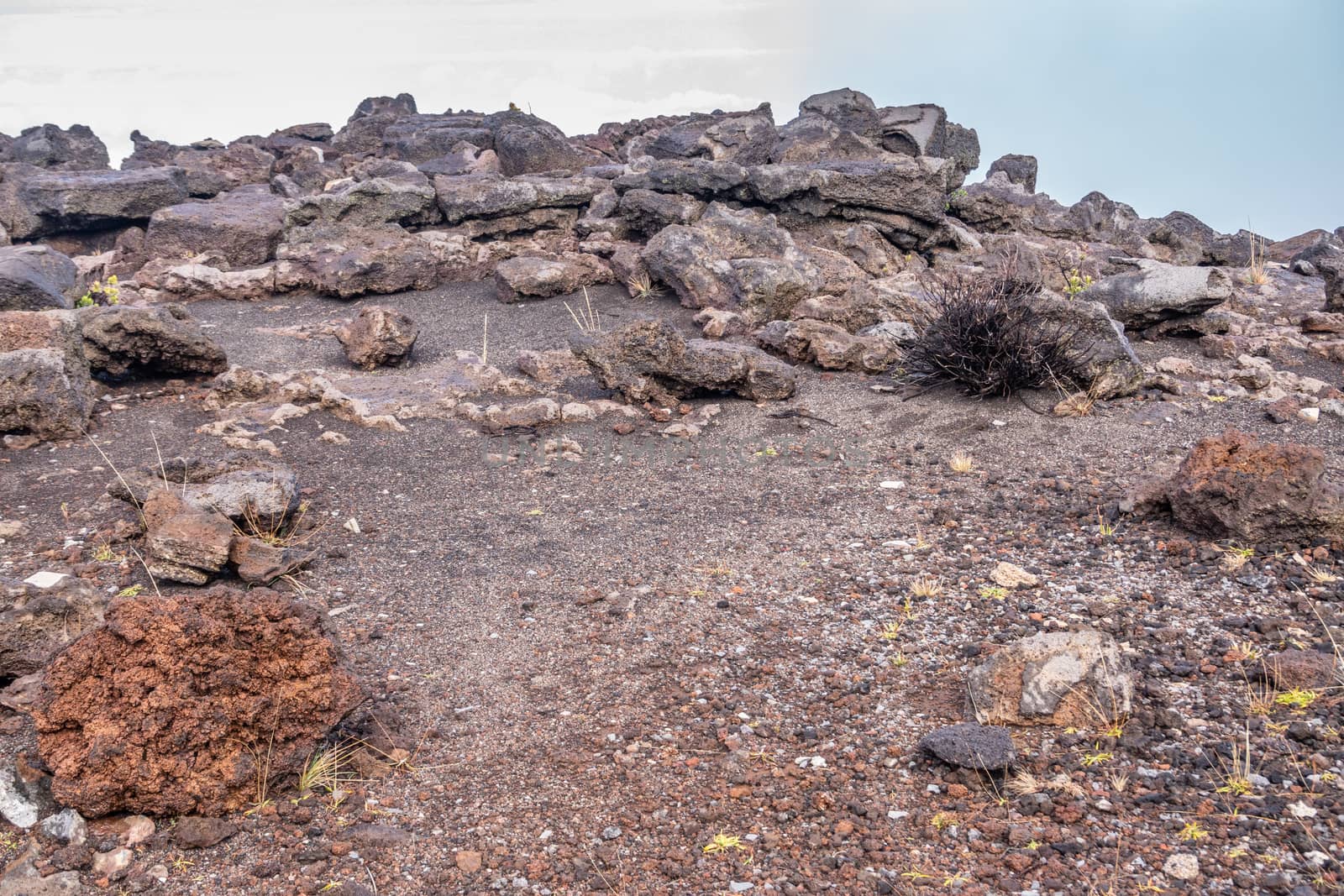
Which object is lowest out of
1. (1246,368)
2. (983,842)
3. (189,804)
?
(189,804)

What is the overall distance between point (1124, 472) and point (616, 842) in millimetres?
4503

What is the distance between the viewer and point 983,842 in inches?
125

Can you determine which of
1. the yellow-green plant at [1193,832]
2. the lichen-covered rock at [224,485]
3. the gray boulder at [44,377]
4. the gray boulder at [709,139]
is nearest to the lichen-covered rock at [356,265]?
the gray boulder at [44,377]

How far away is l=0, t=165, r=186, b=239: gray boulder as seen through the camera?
1501cm

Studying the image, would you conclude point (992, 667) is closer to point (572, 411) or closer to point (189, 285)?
point (572, 411)

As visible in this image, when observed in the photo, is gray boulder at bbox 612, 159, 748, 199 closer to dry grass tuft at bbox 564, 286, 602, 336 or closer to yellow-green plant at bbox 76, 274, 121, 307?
dry grass tuft at bbox 564, 286, 602, 336

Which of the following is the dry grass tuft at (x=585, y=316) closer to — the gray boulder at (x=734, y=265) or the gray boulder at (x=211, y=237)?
the gray boulder at (x=734, y=265)

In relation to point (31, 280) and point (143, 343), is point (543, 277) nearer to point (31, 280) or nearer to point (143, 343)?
point (143, 343)

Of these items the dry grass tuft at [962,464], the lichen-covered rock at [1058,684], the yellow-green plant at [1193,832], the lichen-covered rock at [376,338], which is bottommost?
the yellow-green plant at [1193,832]

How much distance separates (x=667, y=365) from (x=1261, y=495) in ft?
15.0

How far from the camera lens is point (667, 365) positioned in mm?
8320

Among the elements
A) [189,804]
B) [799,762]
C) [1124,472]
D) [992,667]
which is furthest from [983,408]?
[189,804]

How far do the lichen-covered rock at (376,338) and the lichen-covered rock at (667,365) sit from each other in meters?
2.14

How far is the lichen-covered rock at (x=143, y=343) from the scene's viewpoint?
27.9ft
